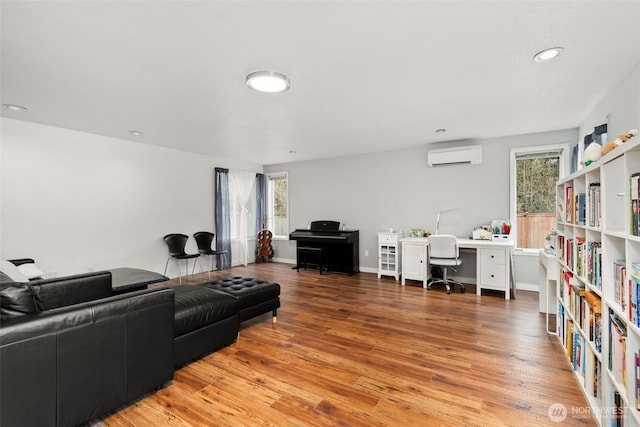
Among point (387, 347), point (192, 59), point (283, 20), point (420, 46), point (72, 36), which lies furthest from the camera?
point (387, 347)

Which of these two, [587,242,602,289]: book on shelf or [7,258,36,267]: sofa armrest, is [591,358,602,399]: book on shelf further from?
[7,258,36,267]: sofa armrest

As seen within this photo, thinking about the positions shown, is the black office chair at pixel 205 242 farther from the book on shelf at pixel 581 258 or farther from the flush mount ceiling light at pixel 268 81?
the book on shelf at pixel 581 258

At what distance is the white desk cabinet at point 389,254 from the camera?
5.35 meters

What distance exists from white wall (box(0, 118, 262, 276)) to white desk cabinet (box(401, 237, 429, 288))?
4147mm

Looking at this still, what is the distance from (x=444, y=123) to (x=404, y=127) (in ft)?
1.72

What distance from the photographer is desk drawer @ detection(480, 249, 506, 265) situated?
427 centimetres

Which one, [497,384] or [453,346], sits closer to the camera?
[497,384]

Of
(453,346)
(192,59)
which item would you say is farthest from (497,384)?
(192,59)

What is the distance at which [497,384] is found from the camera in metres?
→ 2.14

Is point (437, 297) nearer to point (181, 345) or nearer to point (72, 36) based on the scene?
point (181, 345)

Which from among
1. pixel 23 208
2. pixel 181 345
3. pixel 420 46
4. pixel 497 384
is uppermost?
pixel 420 46

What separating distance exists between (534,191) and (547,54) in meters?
3.14

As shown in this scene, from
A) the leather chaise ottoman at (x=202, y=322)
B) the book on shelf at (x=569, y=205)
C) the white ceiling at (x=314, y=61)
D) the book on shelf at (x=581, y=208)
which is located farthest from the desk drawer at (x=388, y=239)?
the leather chaise ottoman at (x=202, y=322)

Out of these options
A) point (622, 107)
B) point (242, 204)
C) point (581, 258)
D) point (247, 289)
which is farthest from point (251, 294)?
point (242, 204)
